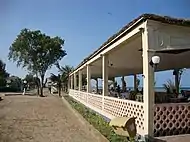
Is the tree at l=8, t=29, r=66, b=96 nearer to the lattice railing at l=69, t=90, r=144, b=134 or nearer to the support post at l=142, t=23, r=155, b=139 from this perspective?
the lattice railing at l=69, t=90, r=144, b=134

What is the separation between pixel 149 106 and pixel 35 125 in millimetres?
5759

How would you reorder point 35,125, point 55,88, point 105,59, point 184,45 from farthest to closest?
point 55,88 < point 105,59 < point 35,125 < point 184,45

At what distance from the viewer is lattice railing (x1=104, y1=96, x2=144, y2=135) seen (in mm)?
7695

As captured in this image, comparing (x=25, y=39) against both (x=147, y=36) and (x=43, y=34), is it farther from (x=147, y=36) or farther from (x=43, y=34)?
(x=147, y=36)

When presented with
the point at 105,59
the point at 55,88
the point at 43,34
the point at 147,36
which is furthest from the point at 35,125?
the point at 55,88

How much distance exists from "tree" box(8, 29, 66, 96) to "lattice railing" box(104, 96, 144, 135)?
35.7 m

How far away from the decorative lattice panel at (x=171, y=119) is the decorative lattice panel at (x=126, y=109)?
42 cm

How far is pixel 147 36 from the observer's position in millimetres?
7176

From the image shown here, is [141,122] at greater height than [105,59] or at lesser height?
lesser

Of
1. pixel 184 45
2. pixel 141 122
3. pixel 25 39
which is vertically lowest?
pixel 141 122

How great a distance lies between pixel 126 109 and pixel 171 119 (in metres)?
1.76

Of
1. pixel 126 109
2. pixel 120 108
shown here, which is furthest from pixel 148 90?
pixel 120 108

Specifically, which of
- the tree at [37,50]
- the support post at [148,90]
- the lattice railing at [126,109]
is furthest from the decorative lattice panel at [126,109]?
the tree at [37,50]

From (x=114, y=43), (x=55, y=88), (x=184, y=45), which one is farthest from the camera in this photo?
(x=55, y=88)
